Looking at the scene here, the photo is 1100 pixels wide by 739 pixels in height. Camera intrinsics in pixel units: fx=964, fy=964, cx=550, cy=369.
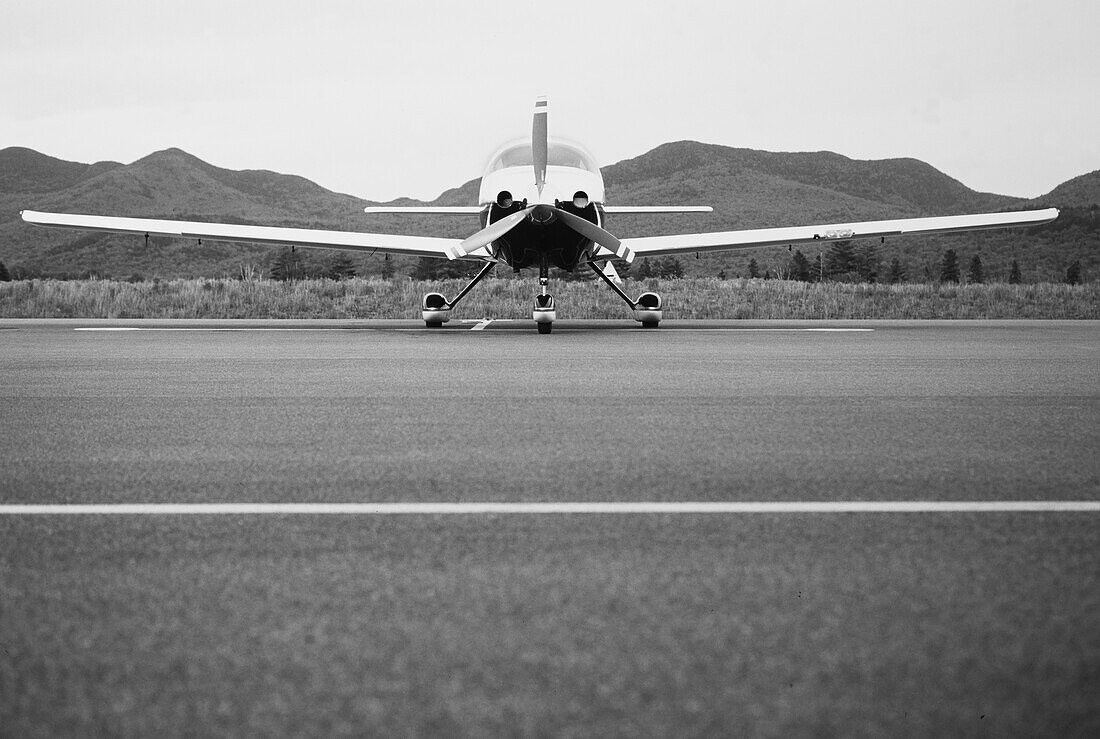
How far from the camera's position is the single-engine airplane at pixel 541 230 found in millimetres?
15906

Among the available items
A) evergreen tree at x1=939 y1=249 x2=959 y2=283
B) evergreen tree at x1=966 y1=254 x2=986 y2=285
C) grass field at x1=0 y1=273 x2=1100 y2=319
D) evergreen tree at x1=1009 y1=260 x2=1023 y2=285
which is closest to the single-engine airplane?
grass field at x1=0 y1=273 x2=1100 y2=319

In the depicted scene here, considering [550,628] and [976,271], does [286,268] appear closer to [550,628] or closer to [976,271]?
[976,271]

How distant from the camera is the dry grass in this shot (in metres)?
22.1

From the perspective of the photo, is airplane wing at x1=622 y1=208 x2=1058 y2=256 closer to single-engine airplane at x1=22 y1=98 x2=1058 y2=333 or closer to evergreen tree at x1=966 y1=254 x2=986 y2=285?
single-engine airplane at x1=22 y1=98 x2=1058 y2=333

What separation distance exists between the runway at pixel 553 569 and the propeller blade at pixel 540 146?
413 inches

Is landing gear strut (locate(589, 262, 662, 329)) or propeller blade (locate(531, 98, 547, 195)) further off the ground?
propeller blade (locate(531, 98, 547, 195))

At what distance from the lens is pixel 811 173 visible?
156 m

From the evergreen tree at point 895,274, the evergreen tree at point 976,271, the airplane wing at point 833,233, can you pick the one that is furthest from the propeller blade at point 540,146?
the evergreen tree at point 895,274

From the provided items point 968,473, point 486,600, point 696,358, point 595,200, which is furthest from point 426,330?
point 486,600

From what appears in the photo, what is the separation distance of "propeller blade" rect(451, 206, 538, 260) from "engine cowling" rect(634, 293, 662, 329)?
261 centimetres

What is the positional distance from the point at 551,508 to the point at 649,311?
1387 centimetres

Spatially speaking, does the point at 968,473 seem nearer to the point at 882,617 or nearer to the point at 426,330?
the point at 882,617

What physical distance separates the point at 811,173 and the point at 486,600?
163030mm

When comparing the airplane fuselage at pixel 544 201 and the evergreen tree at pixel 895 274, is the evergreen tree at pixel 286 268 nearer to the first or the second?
the evergreen tree at pixel 895 274
